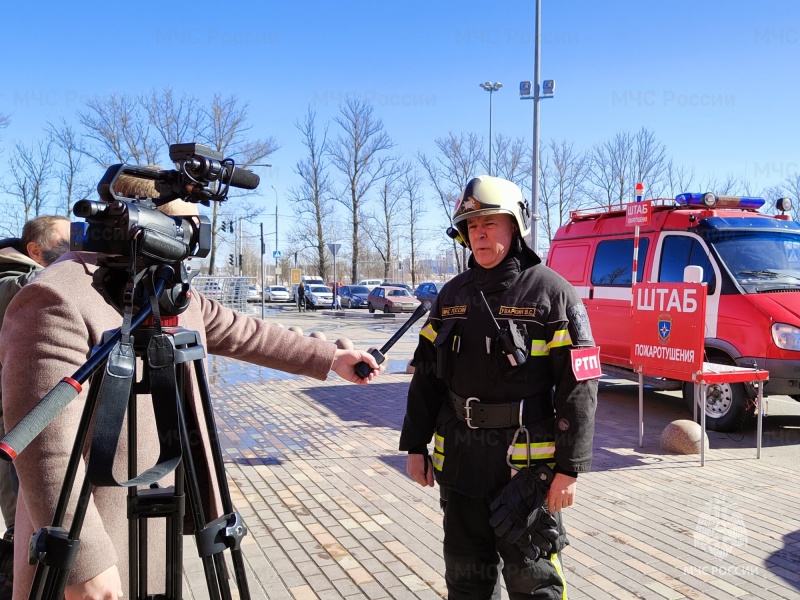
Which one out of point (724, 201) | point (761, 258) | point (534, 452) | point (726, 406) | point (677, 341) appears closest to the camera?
point (534, 452)

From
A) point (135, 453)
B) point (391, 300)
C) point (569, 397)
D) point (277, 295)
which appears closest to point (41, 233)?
point (135, 453)

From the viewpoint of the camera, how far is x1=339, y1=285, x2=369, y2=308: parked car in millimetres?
41938

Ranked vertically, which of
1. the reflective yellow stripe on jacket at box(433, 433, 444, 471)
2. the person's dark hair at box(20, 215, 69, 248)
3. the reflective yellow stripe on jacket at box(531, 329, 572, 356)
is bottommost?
the reflective yellow stripe on jacket at box(433, 433, 444, 471)

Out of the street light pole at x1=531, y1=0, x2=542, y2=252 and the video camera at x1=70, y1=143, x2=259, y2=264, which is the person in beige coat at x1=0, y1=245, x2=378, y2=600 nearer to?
the video camera at x1=70, y1=143, x2=259, y2=264

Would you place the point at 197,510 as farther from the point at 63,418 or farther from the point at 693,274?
the point at 693,274

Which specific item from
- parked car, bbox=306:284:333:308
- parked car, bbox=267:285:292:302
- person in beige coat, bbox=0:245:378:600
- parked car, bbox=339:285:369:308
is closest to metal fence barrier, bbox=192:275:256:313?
person in beige coat, bbox=0:245:378:600

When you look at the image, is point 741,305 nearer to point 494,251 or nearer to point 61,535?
point 494,251

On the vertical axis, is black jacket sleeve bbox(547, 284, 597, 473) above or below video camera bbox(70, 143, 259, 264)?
below

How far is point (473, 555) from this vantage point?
2730 mm

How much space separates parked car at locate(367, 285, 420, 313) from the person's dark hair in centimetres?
2886

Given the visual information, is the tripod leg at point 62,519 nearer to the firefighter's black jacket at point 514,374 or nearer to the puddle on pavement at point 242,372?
the firefighter's black jacket at point 514,374

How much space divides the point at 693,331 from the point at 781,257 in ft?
8.29

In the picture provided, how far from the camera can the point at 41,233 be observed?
3875mm

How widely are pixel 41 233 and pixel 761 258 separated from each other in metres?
7.63
